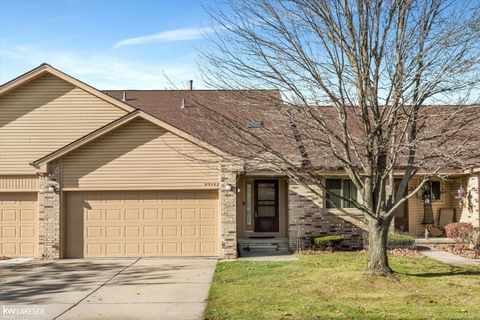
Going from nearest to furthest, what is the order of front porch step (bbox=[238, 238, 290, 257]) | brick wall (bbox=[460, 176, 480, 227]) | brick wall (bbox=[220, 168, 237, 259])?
brick wall (bbox=[220, 168, 237, 259]), front porch step (bbox=[238, 238, 290, 257]), brick wall (bbox=[460, 176, 480, 227])

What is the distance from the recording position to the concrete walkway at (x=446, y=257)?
14.5 meters

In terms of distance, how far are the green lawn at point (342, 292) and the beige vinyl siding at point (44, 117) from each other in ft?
25.0

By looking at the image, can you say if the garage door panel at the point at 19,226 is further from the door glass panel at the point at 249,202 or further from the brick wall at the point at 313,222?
the brick wall at the point at 313,222

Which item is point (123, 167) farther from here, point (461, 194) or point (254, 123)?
point (461, 194)

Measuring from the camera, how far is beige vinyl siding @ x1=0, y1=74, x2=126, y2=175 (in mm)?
17609

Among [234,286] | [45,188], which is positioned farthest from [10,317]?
[45,188]

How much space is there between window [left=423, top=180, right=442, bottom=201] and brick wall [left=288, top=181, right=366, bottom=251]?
3898 mm

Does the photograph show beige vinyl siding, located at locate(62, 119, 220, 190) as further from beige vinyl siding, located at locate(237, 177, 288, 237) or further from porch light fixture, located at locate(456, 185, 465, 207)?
porch light fixture, located at locate(456, 185, 465, 207)

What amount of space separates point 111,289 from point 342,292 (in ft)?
16.0

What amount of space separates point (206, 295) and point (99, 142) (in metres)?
7.93

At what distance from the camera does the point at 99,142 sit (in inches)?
652

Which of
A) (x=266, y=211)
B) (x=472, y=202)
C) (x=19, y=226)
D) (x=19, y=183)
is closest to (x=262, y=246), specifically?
(x=266, y=211)

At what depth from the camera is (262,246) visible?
699 inches

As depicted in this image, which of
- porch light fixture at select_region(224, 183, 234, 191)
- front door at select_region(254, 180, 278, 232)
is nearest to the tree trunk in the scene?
porch light fixture at select_region(224, 183, 234, 191)
